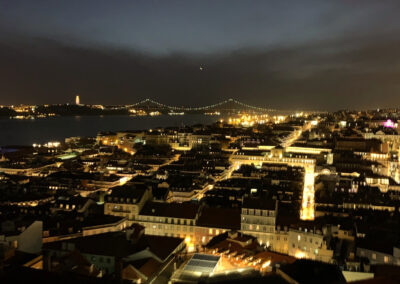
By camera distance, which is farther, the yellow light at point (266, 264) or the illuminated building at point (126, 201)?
the illuminated building at point (126, 201)

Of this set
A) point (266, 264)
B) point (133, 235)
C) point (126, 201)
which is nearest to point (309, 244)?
point (266, 264)

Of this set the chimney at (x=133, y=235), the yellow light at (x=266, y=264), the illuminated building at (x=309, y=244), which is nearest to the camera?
the yellow light at (x=266, y=264)

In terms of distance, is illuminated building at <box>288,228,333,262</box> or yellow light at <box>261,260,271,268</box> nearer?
yellow light at <box>261,260,271,268</box>

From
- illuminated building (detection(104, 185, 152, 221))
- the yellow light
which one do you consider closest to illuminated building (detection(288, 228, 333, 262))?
the yellow light

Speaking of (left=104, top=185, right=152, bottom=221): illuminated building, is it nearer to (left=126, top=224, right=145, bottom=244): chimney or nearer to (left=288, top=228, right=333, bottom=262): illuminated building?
(left=126, top=224, right=145, bottom=244): chimney

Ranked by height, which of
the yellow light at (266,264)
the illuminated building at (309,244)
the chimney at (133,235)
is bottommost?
the illuminated building at (309,244)

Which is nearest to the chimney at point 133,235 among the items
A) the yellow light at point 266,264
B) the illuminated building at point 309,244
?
the yellow light at point 266,264

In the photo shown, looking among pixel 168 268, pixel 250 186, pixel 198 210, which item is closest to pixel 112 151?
pixel 250 186

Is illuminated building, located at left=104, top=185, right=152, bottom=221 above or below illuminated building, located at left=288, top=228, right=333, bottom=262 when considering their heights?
above

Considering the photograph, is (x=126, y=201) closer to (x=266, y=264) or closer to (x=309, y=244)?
(x=309, y=244)

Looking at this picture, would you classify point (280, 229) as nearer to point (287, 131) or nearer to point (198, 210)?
point (198, 210)

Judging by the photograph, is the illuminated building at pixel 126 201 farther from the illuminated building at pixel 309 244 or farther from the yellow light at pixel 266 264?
the yellow light at pixel 266 264
